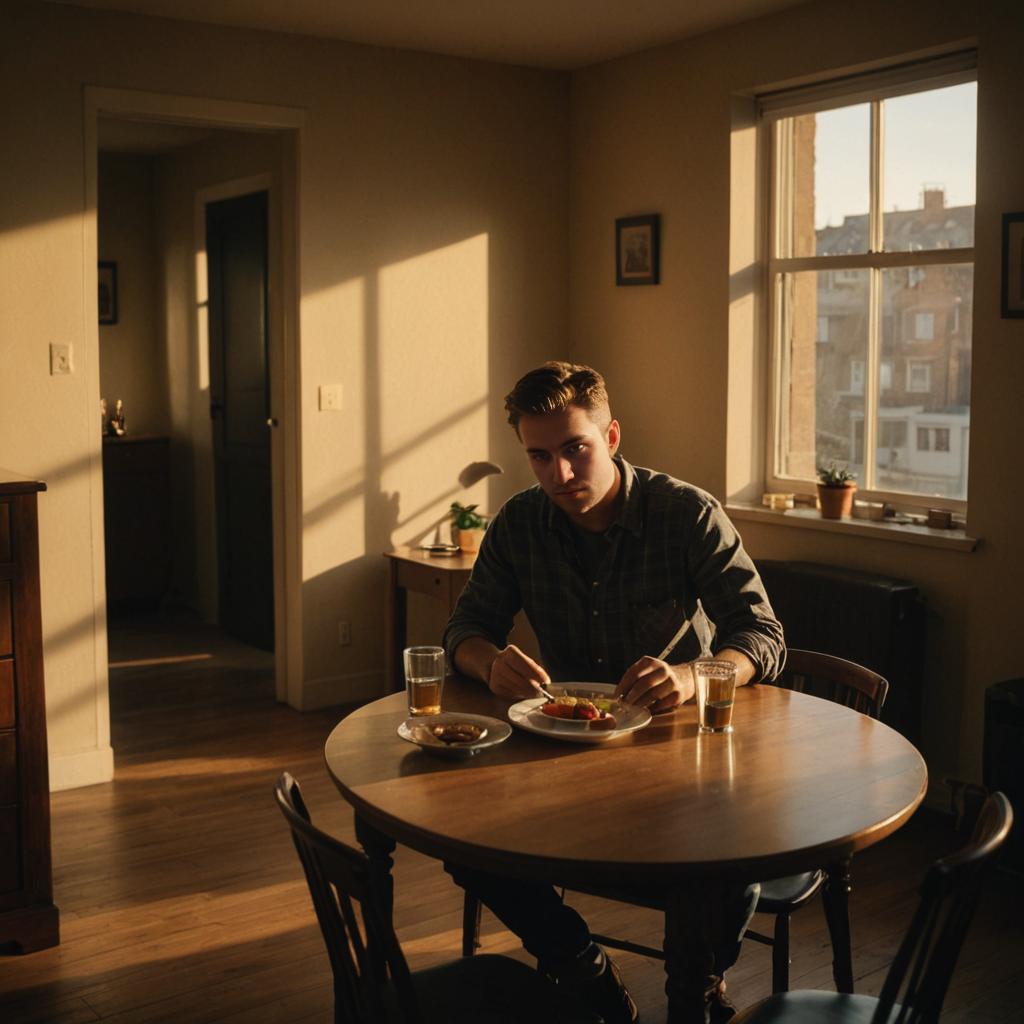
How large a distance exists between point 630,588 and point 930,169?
2.32m

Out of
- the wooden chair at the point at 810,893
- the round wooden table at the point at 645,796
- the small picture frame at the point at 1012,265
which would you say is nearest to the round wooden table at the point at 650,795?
the round wooden table at the point at 645,796

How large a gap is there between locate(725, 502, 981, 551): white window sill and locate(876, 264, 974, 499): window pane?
19 centimetres

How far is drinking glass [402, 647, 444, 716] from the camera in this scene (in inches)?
83.8

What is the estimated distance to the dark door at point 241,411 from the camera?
5824 mm

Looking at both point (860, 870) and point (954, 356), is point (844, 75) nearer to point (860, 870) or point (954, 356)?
point (954, 356)

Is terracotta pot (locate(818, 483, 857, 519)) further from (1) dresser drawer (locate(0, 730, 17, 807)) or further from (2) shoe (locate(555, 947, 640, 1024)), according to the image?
(1) dresser drawer (locate(0, 730, 17, 807))

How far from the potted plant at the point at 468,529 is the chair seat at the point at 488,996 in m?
3.08

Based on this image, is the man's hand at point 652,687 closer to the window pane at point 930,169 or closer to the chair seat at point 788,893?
the chair seat at point 788,893

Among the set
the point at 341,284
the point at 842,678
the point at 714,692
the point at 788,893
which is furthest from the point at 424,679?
the point at 341,284

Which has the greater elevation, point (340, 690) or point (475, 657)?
point (475, 657)

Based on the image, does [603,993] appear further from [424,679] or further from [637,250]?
[637,250]

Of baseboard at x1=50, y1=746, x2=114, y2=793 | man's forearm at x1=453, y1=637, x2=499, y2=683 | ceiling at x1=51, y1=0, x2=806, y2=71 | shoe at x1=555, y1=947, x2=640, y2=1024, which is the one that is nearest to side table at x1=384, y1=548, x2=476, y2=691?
baseboard at x1=50, y1=746, x2=114, y2=793

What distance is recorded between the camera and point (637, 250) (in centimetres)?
501

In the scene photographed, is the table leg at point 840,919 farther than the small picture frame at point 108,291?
No
